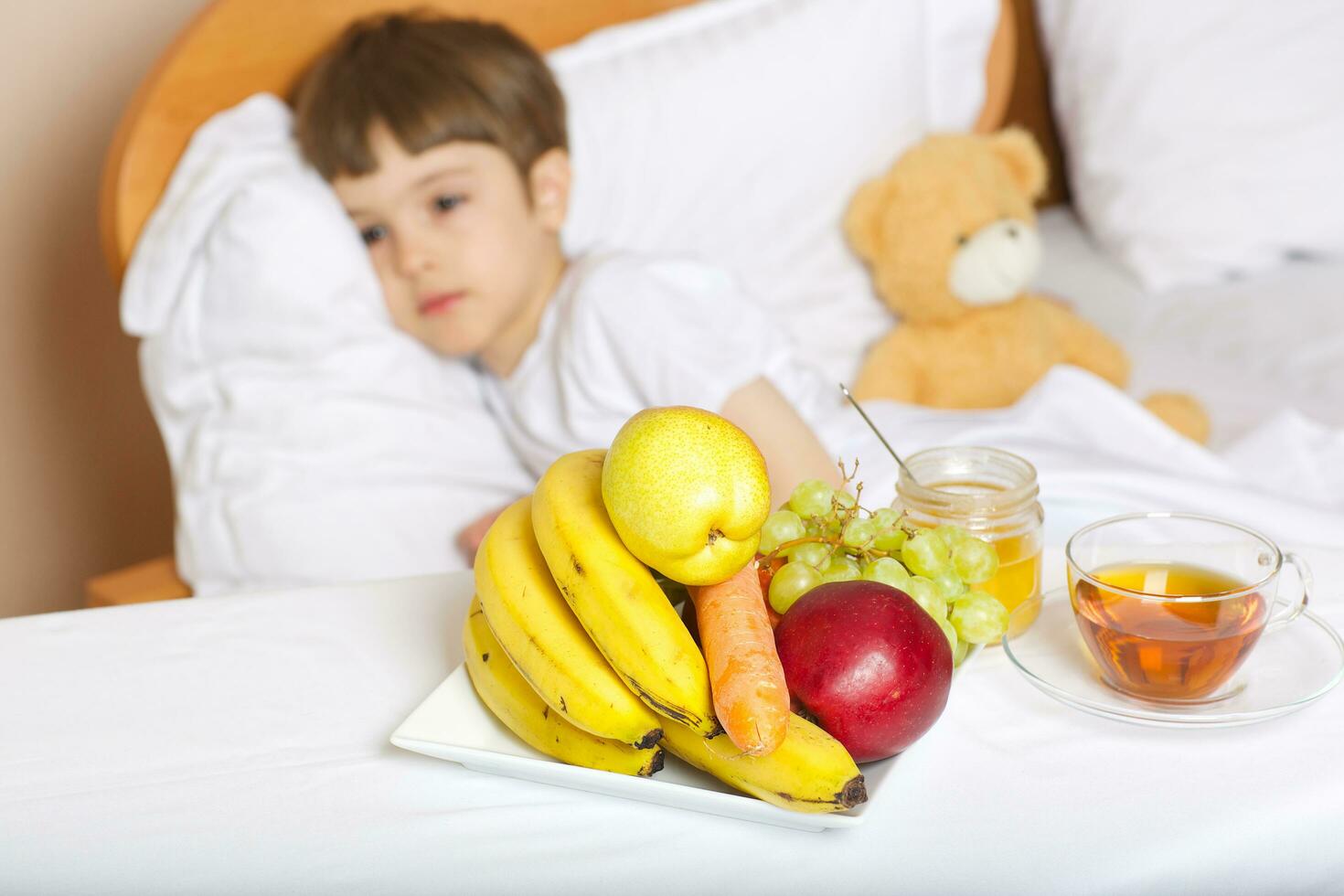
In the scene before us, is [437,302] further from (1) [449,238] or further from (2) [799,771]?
(2) [799,771]

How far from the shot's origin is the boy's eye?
4.84ft

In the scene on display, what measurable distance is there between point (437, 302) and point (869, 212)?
24.1 inches

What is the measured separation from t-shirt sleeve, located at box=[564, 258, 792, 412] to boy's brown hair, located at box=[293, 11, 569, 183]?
0.23 metres

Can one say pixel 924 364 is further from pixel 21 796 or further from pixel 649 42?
pixel 21 796

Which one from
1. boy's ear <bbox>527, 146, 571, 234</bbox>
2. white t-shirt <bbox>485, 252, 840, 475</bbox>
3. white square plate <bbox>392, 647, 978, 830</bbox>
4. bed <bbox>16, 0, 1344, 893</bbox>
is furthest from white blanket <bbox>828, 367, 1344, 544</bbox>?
white square plate <bbox>392, 647, 978, 830</bbox>

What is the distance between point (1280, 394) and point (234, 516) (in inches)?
49.8

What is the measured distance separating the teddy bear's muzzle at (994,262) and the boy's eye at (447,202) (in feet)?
2.10

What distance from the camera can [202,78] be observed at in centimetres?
148

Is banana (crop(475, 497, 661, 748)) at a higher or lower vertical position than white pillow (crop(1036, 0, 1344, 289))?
higher

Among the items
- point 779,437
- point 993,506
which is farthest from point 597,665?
point 779,437

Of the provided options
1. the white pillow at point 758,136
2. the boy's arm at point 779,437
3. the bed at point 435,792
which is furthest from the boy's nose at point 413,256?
the bed at point 435,792

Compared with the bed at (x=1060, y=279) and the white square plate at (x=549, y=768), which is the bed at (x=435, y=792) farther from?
the bed at (x=1060, y=279)

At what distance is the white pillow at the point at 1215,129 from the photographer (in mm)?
1798

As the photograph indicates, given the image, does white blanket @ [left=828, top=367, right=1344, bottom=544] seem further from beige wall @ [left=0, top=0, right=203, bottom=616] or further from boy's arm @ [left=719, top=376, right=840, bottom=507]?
beige wall @ [left=0, top=0, right=203, bottom=616]
